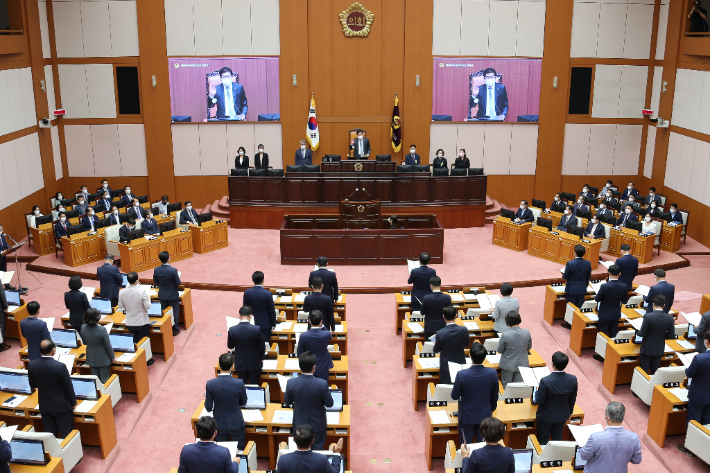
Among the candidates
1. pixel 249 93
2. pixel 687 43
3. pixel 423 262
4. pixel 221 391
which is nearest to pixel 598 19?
pixel 687 43

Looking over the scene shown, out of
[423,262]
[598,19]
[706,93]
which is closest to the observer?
[423,262]

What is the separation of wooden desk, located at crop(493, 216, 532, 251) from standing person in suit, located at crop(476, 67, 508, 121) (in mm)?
4913

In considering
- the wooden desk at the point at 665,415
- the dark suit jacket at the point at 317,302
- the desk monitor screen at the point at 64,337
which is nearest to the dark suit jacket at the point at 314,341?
the dark suit jacket at the point at 317,302

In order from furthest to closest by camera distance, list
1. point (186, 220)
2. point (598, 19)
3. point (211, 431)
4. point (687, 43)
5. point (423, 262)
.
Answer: point (598, 19), point (687, 43), point (186, 220), point (423, 262), point (211, 431)

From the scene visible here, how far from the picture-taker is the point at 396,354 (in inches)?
389

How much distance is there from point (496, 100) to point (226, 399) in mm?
15281

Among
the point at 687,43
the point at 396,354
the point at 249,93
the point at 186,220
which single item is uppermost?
the point at 687,43

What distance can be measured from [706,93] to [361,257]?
32.8 ft

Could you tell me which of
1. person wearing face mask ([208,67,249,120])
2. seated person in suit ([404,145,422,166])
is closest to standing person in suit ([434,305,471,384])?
seated person in suit ([404,145,422,166])

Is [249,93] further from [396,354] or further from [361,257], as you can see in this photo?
[396,354]

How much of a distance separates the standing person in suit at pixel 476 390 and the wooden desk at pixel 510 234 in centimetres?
924

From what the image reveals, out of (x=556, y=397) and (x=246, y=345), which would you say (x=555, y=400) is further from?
(x=246, y=345)

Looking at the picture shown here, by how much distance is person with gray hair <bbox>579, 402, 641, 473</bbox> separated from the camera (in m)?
5.12

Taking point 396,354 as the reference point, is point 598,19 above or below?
above
